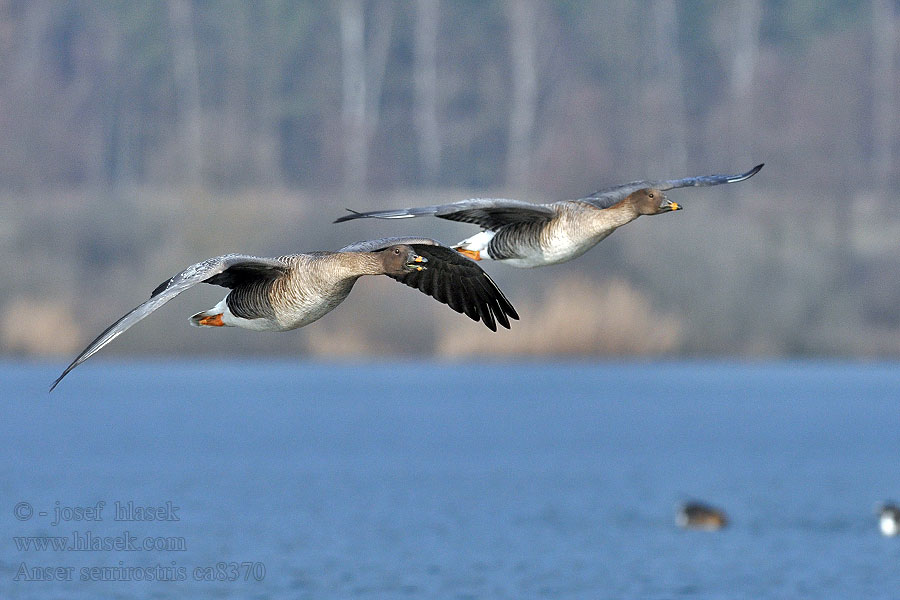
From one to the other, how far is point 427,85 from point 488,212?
178 feet

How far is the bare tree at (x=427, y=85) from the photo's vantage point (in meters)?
67.0

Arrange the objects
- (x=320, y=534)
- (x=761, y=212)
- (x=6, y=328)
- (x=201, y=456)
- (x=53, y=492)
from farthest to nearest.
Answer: (x=761, y=212)
(x=6, y=328)
(x=201, y=456)
(x=53, y=492)
(x=320, y=534)

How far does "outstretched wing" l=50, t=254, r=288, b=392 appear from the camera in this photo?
427 inches

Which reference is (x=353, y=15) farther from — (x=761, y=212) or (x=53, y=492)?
(x=53, y=492)

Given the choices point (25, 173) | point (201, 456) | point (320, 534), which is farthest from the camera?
point (25, 173)

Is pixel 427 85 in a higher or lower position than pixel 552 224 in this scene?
higher

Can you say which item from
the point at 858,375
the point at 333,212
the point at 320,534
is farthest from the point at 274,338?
the point at 858,375

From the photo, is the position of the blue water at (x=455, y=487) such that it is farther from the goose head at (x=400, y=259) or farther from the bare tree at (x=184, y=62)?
the goose head at (x=400, y=259)

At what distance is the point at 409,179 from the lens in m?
67.9

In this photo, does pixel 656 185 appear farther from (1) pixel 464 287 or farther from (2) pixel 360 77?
(2) pixel 360 77

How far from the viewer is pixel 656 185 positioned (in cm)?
1404

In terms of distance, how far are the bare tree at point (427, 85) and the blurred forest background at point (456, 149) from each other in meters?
0.12

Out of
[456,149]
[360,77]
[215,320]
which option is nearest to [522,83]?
[456,149]

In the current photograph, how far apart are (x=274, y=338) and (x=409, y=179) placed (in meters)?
19.9
